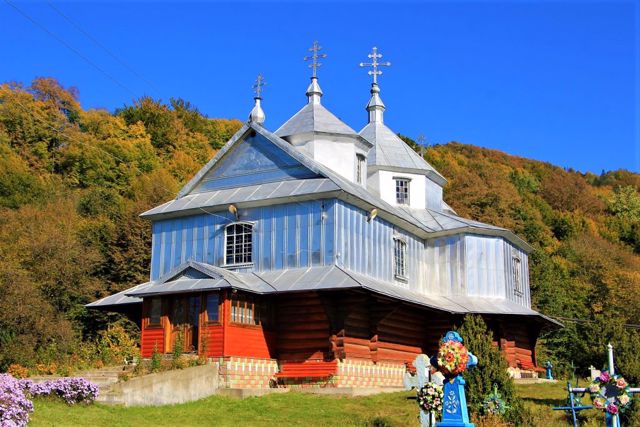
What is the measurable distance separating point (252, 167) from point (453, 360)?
16.6 meters

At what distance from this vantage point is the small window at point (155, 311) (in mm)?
24552

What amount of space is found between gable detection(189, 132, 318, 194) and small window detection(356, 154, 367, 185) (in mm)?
4468

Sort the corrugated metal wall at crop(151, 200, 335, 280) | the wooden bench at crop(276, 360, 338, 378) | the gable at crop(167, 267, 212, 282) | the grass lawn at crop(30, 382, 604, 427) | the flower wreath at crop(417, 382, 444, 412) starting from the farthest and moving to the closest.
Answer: the corrugated metal wall at crop(151, 200, 335, 280) → the wooden bench at crop(276, 360, 338, 378) → the gable at crop(167, 267, 212, 282) → the grass lawn at crop(30, 382, 604, 427) → the flower wreath at crop(417, 382, 444, 412)

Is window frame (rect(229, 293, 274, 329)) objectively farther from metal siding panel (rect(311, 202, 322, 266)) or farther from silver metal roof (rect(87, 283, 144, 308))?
silver metal roof (rect(87, 283, 144, 308))

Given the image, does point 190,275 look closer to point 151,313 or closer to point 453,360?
point 151,313

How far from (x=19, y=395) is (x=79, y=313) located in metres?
25.4

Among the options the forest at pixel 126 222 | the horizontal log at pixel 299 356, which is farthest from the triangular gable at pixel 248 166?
the forest at pixel 126 222

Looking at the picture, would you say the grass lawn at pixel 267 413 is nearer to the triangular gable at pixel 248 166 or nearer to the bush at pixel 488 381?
the bush at pixel 488 381

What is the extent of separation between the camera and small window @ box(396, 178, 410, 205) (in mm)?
34062

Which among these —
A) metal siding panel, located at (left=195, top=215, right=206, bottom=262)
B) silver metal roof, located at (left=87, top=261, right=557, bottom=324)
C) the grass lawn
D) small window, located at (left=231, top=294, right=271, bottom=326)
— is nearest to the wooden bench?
small window, located at (left=231, top=294, right=271, bottom=326)

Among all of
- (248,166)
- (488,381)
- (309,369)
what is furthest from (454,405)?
(248,166)

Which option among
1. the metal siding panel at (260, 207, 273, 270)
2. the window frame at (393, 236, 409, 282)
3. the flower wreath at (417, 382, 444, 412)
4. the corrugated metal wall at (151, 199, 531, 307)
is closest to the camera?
the flower wreath at (417, 382, 444, 412)

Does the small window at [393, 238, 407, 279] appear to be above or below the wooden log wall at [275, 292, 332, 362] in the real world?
above

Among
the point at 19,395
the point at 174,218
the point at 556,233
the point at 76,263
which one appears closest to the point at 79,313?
the point at 76,263
